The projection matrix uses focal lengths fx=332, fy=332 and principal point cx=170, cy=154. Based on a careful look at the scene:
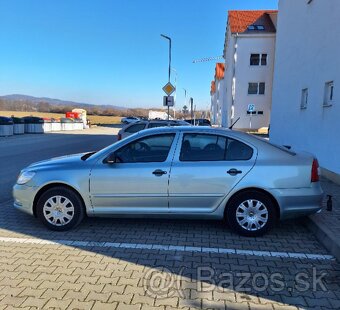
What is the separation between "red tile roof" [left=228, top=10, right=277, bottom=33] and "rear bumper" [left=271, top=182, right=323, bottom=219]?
28.4m

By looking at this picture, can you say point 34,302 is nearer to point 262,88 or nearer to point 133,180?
point 133,180

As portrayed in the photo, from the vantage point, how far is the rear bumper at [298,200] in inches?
174

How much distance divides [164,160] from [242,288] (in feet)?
6.45

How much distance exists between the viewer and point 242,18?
32438mm

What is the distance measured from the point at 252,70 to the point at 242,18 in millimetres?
5952

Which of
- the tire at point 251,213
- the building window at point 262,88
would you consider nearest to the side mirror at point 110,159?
the tire at point 251,213

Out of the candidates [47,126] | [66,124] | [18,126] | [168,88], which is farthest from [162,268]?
[66,124]

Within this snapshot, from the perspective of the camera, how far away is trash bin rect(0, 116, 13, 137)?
25.2 m

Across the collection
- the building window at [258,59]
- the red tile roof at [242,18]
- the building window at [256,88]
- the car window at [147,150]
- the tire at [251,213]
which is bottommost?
the tire at [251,213]

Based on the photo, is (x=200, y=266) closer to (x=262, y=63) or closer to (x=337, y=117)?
(x=337, y=117)

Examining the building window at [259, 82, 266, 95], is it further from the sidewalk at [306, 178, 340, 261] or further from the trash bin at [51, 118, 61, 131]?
the sidewalk at [306, 178, 340, 261]

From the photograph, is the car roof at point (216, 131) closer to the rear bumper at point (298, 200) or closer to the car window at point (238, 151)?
the car window at point (238, 151)

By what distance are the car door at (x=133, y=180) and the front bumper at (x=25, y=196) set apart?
0.89m

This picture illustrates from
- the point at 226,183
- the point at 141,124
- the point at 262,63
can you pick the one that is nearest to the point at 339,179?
the point at 226,183
